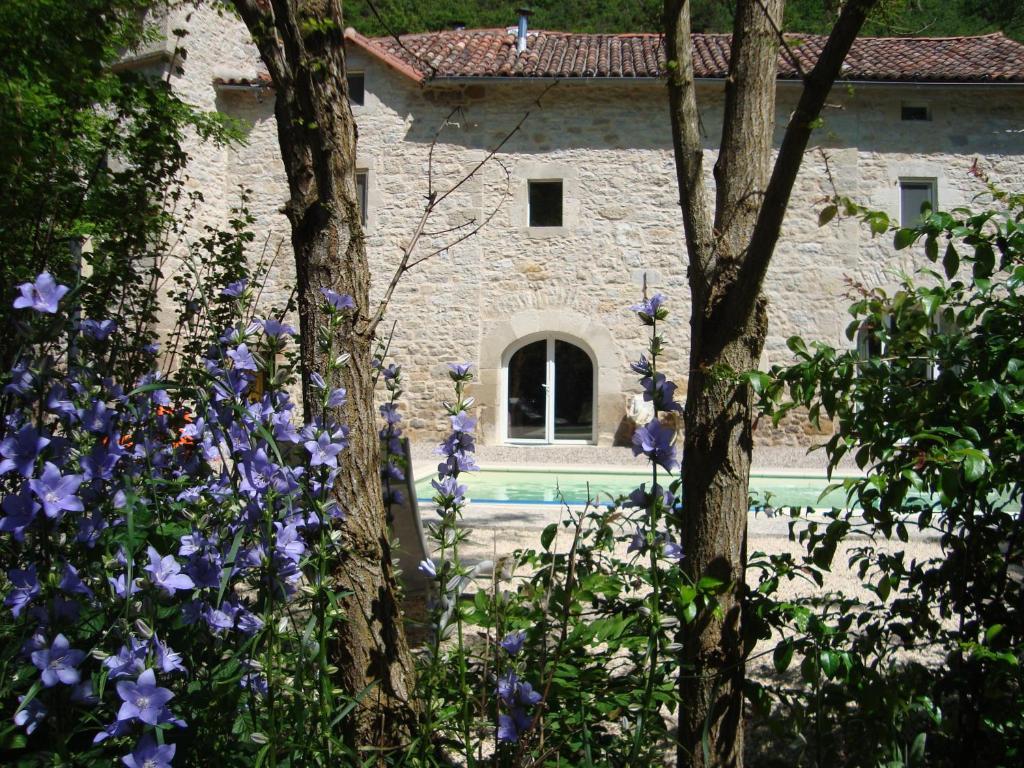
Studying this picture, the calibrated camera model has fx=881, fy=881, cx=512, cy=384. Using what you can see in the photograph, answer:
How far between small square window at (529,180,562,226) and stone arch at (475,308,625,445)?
149cm

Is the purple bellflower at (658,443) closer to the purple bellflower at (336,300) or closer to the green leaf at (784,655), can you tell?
the green leaf at (784,655)

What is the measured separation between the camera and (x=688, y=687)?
2.10 metres

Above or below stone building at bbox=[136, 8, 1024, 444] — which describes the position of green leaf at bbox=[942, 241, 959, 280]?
below

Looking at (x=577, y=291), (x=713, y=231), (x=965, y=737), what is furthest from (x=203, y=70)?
(x=965, y=737)

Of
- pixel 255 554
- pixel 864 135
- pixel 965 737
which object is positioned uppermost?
pixel 864 135

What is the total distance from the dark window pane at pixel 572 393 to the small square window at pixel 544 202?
1.99m

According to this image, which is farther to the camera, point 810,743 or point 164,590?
point 810,743

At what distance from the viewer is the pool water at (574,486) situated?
29.5 feet

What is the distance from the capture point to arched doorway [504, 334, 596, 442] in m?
14.2

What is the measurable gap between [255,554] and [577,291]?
495 inches

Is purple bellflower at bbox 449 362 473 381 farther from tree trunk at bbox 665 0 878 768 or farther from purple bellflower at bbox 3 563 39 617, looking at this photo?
purple bellflower at bbox 3 563 39 617

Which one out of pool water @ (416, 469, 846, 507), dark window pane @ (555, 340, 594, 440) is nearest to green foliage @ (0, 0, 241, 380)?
pool water @ (416, 469, 846, 507)

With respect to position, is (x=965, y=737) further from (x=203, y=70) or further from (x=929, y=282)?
(x=203, y=70)

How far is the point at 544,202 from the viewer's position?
14.2 m
